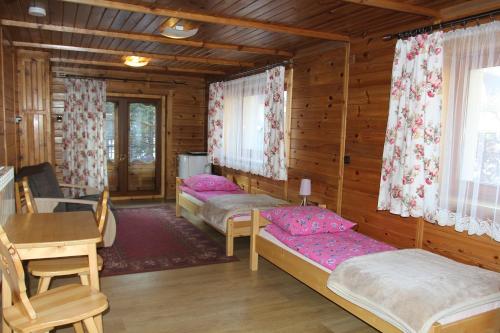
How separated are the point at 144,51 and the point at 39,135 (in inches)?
70.3

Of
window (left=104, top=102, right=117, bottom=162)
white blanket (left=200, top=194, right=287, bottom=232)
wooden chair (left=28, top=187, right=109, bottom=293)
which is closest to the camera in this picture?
wooden chair (left=28, top=187, right=109, bottom=293)

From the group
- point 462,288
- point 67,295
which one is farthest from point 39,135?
point 462,288

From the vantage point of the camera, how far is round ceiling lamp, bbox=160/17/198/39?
346 cm

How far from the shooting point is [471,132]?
2.80 metres

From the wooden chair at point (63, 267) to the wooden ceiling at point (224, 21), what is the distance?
5.07 ft

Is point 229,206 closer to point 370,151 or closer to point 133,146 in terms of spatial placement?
point 370,151

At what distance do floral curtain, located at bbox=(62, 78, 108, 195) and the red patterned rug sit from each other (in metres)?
1.32

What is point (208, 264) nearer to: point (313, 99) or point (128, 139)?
point (313, 99)

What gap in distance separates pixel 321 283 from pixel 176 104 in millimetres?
5413

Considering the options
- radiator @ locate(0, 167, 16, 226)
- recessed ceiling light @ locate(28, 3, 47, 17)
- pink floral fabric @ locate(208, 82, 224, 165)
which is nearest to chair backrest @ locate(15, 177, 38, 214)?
radiator @ locate(0, 167, 16, 226)

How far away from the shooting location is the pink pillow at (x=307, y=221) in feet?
11.2

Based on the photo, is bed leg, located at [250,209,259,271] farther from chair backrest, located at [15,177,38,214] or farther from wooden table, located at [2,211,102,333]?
chair backrest, located at [15,177,38,214]

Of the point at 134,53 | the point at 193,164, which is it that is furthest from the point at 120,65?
the point at 193,164

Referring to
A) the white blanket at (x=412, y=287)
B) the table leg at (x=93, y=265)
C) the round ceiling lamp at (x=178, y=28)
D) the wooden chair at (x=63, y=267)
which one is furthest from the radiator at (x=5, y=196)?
the white blanket at (x=412, y=287)
